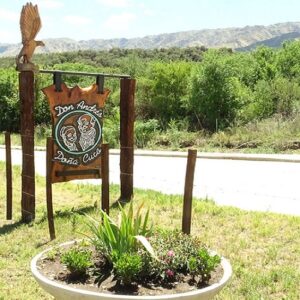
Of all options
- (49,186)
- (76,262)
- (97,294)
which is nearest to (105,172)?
(49,186)

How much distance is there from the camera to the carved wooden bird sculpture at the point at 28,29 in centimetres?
788

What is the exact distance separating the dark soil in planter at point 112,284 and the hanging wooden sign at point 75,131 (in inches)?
148

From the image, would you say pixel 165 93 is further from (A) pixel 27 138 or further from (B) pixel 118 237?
(B) pixel 118 237

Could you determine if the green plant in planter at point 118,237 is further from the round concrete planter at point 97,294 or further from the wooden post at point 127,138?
the wooden post at point 127,138

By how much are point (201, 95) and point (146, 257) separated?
19490 millimetres

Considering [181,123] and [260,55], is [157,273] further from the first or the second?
[260,55]

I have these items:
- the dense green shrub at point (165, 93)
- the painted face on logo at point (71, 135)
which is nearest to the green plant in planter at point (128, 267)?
the painted face on logo at point (71, 135)

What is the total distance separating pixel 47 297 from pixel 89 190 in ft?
16.0

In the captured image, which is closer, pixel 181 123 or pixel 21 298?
pixel 21 298

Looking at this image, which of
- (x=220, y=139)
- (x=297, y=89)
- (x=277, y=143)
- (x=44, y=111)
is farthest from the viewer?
(x=44, y=111)

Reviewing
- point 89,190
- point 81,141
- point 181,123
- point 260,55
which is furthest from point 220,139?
point 260,55

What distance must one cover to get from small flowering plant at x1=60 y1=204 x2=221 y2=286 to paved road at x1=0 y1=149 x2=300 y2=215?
165 inches

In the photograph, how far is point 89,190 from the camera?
9.93 m

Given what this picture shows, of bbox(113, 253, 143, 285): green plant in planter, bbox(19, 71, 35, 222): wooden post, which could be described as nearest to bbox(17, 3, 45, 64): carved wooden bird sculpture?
bbox(19, 71, 35, 222): wooden post
